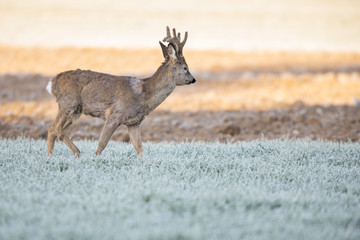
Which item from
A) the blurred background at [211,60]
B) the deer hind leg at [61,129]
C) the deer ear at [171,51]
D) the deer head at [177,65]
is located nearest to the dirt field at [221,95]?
the blurred background at [211,60]

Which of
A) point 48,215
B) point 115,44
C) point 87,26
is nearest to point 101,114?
point 48,215

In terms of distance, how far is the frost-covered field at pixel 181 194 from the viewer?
5156 mm

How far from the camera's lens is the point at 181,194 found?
610 cm

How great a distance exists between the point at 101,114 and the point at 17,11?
118ft

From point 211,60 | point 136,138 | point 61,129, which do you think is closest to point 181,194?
point 136,138

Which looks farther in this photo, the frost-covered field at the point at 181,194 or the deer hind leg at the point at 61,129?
the deer hind leg at the point at 61,129

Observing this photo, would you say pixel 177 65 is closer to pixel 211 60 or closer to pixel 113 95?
pixel 113 95

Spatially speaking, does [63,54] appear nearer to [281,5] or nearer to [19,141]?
[19,141]

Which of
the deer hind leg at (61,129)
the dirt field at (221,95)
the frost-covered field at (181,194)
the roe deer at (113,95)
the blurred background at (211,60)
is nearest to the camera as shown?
the frost-covered field at (181,194)

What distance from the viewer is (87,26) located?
3759cm

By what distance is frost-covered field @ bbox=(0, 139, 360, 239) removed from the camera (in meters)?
5.16

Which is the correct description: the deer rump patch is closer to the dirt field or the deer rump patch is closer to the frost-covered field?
the frost-covered field

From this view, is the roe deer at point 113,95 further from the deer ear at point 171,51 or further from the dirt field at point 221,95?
the dirt field at point 221,95

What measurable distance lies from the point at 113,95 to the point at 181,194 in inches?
99.6
